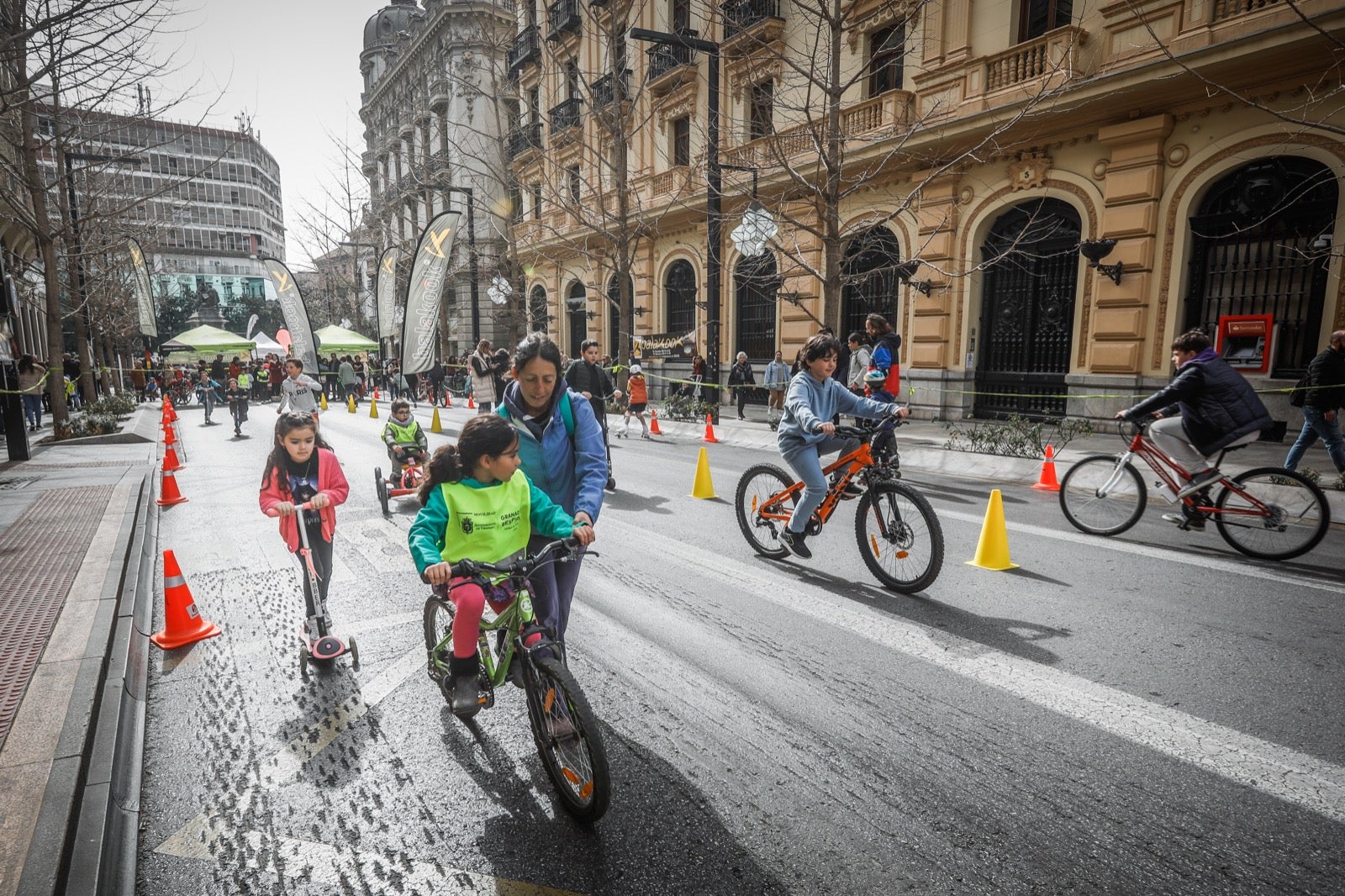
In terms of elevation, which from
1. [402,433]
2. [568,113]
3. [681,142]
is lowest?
[402,433]

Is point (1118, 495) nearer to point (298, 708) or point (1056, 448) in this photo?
point (1056, 448)

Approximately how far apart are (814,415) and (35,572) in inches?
235

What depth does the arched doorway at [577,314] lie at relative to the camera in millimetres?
30516

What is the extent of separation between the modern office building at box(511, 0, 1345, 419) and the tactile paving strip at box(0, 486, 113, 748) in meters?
11.1

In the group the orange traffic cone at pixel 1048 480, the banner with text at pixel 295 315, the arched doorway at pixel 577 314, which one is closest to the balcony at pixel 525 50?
the arched doorway at pixel 577 314

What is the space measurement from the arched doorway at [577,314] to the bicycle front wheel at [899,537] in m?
25.7

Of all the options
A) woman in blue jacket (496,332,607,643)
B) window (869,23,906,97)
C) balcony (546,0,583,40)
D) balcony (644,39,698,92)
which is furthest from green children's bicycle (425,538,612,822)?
balcony (546,0,583,40)

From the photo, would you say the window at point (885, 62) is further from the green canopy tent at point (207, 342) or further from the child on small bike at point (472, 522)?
the green canopy tent at point (207, 342)

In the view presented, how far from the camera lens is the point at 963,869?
2369 mm

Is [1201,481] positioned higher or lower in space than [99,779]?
higher

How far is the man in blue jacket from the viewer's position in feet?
18.7

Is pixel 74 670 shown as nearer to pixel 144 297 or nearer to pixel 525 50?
pixel 144 297

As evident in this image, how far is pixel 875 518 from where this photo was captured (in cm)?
527

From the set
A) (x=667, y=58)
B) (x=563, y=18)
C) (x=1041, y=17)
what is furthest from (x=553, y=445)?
(x=563, y=18)
